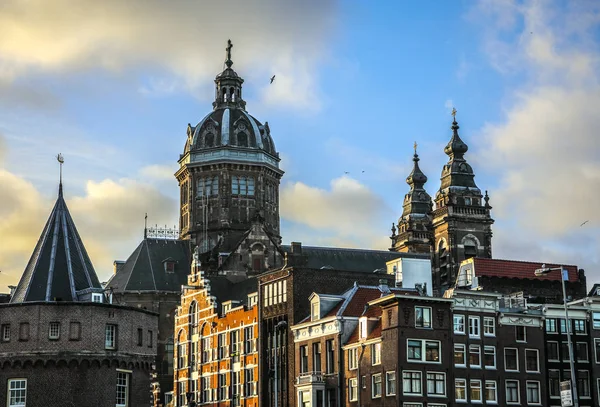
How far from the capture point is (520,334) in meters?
85.5

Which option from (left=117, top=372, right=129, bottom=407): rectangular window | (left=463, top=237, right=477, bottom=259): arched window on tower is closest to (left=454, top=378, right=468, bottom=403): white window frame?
(left=117, top=372, right=129, bottom=407): rectangular window

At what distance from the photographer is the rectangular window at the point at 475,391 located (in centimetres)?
8219

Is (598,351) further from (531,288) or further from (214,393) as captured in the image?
(214,393)

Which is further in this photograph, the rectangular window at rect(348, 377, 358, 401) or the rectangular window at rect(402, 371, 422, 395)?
the rectangular window at rect(348, 377, 358, 401)

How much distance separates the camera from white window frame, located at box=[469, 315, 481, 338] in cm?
8362

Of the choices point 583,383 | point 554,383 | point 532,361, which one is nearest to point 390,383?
point 532,361

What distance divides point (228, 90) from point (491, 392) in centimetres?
7053

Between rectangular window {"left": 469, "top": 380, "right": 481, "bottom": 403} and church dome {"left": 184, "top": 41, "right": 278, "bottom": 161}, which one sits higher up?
church dome {"left": 184, "top": 41, "right": 278, "bottom": 161}

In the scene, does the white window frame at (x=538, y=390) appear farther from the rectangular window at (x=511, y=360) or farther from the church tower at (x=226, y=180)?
the church tower at (x=226, y=180)

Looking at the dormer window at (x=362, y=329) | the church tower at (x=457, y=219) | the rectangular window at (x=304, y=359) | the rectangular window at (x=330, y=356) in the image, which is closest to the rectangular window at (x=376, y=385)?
the dormer window at (x=362, y=329)

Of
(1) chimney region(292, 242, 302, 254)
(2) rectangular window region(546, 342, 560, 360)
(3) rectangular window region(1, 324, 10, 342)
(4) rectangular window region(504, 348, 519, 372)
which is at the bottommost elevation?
(4) rectangular window region(504, 348, 519, 372)

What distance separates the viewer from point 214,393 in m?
107

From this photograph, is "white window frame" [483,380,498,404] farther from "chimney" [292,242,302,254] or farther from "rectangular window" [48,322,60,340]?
"chimney" [292,242,302,254]

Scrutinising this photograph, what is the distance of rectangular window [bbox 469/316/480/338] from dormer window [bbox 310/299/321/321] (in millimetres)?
12752
